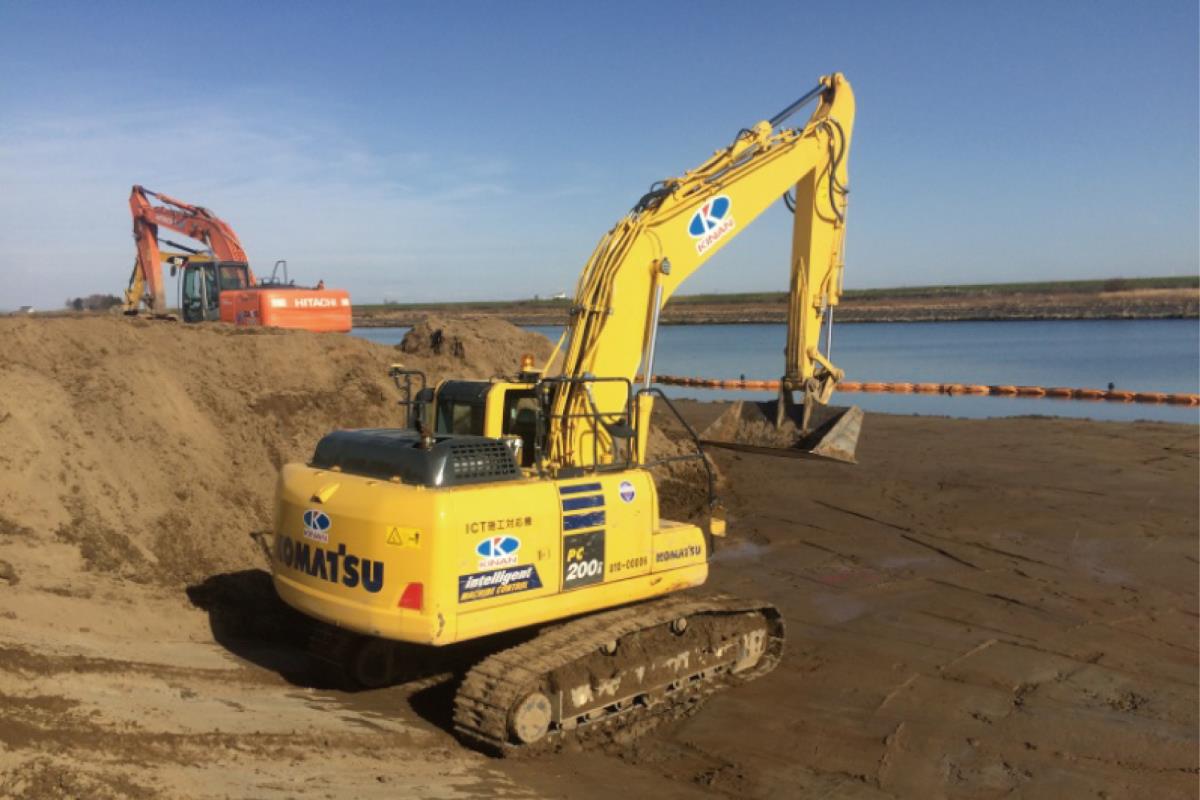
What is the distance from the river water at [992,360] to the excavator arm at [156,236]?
14076 mm

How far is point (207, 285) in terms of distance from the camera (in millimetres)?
19125

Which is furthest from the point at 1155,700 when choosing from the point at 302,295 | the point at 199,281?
the point at 199,281

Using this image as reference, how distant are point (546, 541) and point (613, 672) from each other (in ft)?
3.46

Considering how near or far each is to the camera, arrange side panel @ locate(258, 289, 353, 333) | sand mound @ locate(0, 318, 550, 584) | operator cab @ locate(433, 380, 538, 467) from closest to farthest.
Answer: operator cab @ locate(433, 380, 538, 467)
sand mound @ locate(0, 318, 550, 584)
side panel @ locate(258, 289, 353, 333)

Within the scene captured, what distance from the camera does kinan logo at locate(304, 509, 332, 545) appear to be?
20.4 ft

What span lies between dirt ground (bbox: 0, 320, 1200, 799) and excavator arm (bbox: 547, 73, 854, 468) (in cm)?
226

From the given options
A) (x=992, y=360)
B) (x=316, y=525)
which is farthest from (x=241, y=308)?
(x=992, y=360)

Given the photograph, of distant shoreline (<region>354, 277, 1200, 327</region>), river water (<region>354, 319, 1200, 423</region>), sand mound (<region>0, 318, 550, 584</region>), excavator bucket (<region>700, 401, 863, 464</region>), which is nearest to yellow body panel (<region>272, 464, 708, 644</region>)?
sand mound (<region>0, 318, 550, 584</region>)

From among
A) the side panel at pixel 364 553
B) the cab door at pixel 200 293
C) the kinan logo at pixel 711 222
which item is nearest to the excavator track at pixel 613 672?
the side panel at pixel 364 553

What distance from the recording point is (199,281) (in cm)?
1922

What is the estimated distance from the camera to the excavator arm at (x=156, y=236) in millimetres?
21000

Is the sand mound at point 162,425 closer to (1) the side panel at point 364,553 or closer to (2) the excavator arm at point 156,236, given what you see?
(1) the side panel at point 364,553

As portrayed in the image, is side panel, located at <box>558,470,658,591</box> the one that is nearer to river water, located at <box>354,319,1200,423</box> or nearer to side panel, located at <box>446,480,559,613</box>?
side panel, located at <box>446,480,559,613</box>

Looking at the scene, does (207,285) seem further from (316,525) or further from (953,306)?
(953,306)
